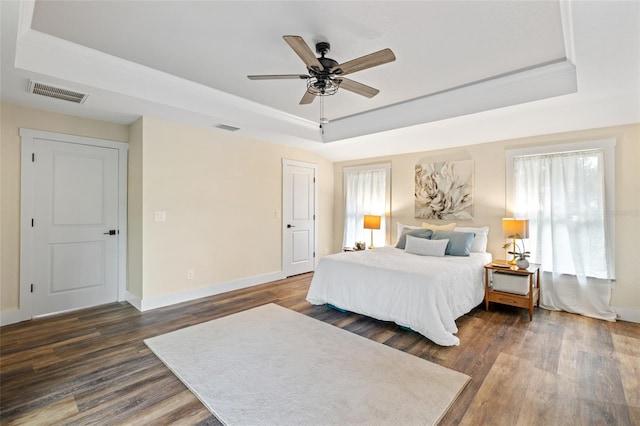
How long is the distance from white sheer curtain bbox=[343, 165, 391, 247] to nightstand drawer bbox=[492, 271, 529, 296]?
7.18 ft

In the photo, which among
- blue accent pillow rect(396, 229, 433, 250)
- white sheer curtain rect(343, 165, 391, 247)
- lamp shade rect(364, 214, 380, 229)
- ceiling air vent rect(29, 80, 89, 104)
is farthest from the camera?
white sheer curtain rect(343, 165, 391, 247)

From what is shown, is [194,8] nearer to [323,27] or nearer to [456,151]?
[323,27]

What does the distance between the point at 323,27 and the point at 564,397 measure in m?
3.21

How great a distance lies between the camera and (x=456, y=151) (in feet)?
15.8

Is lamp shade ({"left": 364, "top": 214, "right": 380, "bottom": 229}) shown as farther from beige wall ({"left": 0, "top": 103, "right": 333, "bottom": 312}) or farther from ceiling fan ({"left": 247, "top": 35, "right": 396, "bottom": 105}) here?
ceiling fan ({"left": 247, "top": 35, "right": 396, "bottom": 105})

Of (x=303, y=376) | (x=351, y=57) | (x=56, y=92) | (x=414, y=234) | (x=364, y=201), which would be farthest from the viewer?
(x=364, y=201)

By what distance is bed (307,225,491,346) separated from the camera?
2947 millimetres

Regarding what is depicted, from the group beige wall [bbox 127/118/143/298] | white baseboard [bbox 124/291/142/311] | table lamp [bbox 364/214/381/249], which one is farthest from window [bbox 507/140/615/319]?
white baseboard [bbox 124/291/142/311]

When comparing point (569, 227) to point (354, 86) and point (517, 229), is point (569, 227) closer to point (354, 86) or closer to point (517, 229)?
point (517, 229)

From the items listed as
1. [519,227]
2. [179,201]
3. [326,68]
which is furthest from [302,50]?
[519,227]

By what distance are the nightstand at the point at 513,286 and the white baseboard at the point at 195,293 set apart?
132 inches

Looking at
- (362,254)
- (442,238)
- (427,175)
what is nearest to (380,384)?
(362,254)

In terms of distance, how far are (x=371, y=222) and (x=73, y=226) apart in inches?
175

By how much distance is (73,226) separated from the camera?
3.83 metres
